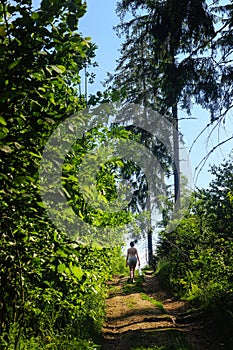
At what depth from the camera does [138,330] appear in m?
7.66

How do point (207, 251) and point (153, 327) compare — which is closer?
point (153, 327)

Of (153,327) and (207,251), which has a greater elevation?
(207,251)

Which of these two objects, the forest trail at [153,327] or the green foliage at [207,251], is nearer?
the forest trail at [153,327]

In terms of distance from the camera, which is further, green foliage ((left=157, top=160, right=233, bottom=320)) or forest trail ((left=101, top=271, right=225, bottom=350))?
green foliage ((left=157, top=160, right=233, bottom=320))

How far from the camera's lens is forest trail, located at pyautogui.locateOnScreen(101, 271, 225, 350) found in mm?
6590

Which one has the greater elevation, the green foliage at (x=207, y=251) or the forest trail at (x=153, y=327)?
the green foliage at (x=207, y=251)

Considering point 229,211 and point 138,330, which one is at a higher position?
point 229,211

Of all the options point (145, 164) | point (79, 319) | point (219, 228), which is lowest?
point (79, 319)

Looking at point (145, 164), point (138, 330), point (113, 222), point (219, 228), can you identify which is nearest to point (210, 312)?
point (138, 330)

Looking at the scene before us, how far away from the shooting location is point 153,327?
7812mm

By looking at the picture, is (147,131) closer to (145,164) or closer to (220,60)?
(145,164)

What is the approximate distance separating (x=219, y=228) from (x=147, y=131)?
12698 millimetres

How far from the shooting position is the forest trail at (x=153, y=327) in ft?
21.6

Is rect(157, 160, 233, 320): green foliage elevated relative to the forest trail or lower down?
elevated
